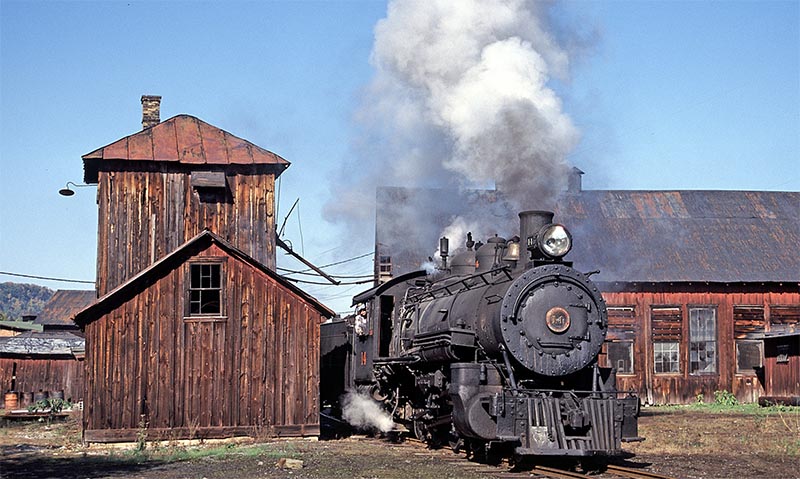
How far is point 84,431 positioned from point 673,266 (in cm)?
2075

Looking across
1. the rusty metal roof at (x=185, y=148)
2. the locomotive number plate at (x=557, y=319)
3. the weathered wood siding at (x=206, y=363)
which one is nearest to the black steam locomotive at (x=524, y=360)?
the locomotive number plate at (x=557, y=319)

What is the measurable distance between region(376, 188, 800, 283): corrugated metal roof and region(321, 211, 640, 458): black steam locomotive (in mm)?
12721

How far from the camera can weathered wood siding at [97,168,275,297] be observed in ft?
66.6

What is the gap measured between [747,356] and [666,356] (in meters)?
2.73

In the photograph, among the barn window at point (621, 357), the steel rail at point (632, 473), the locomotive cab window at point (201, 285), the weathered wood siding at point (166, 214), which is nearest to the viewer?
the steel rail at point (632, 473)

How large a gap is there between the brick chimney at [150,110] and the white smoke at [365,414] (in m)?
8.69

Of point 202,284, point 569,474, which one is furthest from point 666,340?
point 569,474

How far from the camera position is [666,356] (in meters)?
30.7

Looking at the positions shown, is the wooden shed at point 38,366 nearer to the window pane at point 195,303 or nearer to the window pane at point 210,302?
the window pane at point 210,302

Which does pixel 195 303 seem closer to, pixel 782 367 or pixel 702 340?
pixel 702 340

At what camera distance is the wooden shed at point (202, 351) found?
17734 millimetres

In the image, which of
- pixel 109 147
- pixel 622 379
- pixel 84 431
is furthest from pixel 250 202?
pixel 622 379

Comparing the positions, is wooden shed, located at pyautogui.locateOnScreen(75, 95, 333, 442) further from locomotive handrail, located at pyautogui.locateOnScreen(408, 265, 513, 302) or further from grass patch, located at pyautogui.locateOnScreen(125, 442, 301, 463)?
locomotive handrail, located at pyautogui.locateOnScreen(408, 265, 513, 302)

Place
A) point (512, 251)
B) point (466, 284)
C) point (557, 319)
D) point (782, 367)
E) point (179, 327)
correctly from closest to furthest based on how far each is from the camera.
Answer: point (557, 319), point (512, 251), point (466, 284), point (179, 327), point (782, 367)
